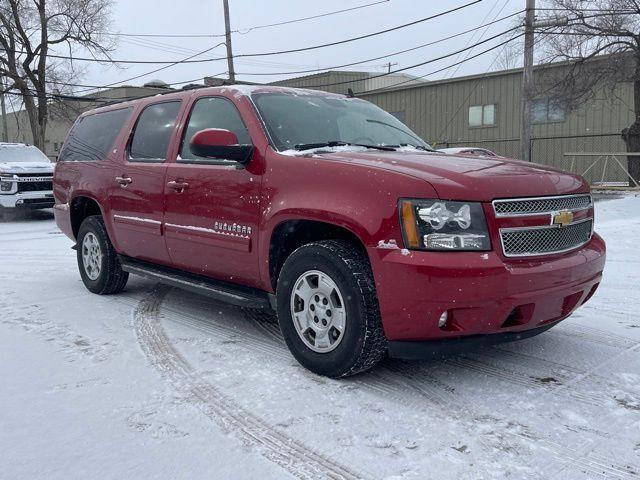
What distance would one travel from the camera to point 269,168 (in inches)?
146

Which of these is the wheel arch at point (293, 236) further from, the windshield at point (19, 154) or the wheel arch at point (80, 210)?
the windshield at point (19, 154)

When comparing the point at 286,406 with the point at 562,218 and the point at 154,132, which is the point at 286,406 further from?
the point at 154,132

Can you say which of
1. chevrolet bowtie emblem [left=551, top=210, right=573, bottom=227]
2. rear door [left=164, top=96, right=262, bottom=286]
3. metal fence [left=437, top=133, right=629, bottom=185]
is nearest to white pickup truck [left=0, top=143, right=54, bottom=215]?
rear door [left=164, top=96, right=262, bottom=286]

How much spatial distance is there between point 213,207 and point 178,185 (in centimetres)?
47

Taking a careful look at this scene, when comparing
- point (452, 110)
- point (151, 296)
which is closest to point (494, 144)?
point (452, 110)

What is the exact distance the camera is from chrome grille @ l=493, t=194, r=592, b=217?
3.08m

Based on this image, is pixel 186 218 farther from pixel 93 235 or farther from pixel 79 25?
pixel 79 25

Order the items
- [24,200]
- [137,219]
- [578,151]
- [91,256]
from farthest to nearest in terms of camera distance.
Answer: [578,151], [24,200], [91,256], [137,219]

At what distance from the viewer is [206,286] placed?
4320 mm

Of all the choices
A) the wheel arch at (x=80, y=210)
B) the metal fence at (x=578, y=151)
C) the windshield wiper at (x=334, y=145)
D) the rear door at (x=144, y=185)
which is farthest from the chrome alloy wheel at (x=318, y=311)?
the metal fence at (x=578, y=151)

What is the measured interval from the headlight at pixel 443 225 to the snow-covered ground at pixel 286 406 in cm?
85

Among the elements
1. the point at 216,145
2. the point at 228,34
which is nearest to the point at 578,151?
the point at 228,34

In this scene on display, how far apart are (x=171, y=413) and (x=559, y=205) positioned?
2.39 meters

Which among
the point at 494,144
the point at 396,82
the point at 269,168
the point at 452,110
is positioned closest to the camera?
the point at 269,168
